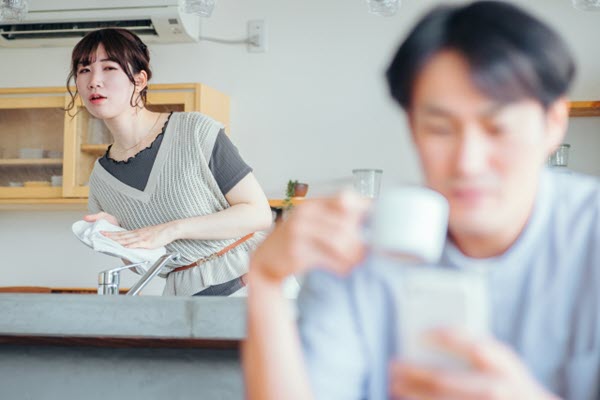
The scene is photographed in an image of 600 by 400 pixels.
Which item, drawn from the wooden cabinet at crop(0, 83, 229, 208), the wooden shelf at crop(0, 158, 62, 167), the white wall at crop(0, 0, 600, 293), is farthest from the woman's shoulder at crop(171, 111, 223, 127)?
the wooden shelf at crop(0, 158, 62, 167)

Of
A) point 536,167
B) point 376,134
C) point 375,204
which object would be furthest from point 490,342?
point 376,134

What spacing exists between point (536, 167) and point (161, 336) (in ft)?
3.66

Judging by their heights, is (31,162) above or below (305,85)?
below

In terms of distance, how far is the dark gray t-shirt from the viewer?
2105mm

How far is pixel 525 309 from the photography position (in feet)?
2.46

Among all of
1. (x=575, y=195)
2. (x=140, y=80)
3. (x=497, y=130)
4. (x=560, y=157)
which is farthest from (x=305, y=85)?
(x=497, y=130)

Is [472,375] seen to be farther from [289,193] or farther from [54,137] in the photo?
[54,137]

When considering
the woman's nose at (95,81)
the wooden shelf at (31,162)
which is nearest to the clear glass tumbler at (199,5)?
the woman's nose at (95,81)

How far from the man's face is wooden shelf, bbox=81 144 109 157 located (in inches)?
141

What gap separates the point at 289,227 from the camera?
632 millimetres

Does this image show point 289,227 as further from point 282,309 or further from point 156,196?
point 156,196

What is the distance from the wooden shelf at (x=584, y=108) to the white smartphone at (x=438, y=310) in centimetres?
337

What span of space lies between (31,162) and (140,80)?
2.29 m

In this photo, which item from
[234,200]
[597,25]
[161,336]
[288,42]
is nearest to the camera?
[161,336]
